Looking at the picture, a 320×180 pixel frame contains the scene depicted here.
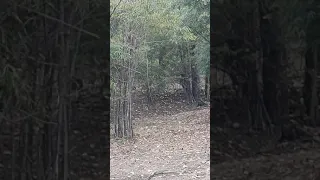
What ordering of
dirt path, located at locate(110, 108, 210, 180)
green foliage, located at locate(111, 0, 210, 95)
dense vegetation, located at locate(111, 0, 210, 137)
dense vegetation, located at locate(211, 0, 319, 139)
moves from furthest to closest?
green foliage, located at locate(111, 0, 210, 95) → dense vegetation, located at locate(111, 0, 210, 137) → dirt path, located at locate(110, 108, 210, 180) → dense vegetation, located at locate(211, 0, 319, 139)

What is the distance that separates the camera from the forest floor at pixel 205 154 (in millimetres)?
1214

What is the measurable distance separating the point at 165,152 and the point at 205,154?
42cm

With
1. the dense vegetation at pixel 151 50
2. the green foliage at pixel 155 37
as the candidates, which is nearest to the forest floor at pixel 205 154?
the dense vegetation at pixel 151 50

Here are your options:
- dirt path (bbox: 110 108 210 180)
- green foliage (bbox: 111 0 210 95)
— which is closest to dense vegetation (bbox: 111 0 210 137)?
green foliage (bbox: 111 0 210 95)

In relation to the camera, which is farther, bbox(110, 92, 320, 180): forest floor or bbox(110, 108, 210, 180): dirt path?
bbox(110, 108, 210, 180): dirt path

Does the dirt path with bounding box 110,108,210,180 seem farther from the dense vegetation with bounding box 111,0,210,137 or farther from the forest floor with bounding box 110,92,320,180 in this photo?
the dense vegetation with bounding box 111,0,210,137

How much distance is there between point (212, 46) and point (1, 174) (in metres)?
0.76

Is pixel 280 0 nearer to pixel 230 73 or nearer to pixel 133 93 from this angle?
pixel 230 73

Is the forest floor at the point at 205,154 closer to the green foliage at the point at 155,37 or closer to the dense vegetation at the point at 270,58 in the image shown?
the dense vegetation at the point at 270,58

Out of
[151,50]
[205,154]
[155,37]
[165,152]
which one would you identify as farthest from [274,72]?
[155,37]

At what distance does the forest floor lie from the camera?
1.21 meters

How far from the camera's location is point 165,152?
2.20 metres

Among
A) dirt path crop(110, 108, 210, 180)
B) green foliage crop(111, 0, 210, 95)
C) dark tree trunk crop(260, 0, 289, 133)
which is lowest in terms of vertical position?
dirt path crop(110, 108, 210, 180)

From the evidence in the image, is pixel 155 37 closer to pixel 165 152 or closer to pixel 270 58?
pixel 165 152
